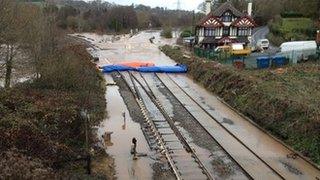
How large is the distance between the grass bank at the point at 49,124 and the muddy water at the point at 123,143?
703 millimetres

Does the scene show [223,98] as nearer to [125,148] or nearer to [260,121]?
[260,121]

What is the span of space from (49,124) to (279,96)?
39.2ft

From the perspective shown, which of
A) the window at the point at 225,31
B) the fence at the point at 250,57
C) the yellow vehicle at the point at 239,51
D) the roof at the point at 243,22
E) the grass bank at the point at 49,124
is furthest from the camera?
the window at the point at 225,31

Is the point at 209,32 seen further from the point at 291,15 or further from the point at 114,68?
the point at 114,68

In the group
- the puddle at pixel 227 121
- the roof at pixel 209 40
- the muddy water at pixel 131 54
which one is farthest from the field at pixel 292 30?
the puddle at pixel 227 121

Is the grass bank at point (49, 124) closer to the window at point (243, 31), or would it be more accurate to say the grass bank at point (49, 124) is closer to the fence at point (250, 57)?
the fence at point (250, 57)

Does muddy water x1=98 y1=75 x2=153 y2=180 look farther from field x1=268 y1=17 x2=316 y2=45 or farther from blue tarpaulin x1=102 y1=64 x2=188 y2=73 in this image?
field x1=268 y1=17 x2=316 y2=45

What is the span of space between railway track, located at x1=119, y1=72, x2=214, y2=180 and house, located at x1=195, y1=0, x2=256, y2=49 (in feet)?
73.7

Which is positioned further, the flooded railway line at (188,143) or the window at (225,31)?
the window at (225,31)

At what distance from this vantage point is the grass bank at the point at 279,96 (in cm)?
2018

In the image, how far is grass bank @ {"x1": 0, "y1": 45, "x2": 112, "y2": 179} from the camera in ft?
42.2

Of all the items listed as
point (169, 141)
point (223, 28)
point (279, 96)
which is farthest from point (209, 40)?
point (169, 141)

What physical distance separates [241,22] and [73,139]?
38.4m

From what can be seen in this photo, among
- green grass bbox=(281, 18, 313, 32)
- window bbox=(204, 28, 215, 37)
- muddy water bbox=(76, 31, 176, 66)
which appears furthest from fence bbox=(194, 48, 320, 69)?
green grass bbox=(281, 18, 313, 32)
